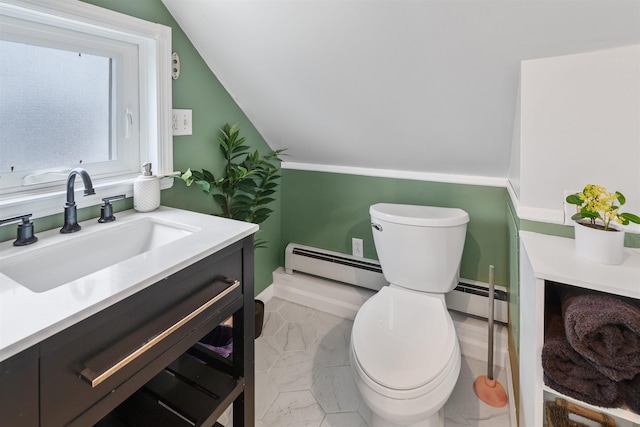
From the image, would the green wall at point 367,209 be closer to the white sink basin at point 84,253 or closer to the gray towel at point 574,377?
the gray towel at point 574,377

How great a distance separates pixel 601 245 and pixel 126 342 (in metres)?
1.21

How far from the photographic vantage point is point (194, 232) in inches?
43.6

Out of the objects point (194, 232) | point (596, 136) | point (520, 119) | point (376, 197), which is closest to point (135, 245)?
point (194, 232)

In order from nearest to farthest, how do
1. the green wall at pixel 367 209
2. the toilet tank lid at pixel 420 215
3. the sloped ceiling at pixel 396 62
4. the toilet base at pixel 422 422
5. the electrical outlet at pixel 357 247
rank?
the sloped ceiling at pixel 396 62
the toilet base at pixel 422 422
the toilet tank lid at pixel 420 215
the green wall at pixel 367 209
the electrical outlet at pixel 357 247

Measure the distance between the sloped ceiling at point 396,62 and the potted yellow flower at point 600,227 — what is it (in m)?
0.45

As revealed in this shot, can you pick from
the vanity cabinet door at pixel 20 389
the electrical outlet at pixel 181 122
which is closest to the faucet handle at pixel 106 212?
the electrical outlet at pixel 181 122

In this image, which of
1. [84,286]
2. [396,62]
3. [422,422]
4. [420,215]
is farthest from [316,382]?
[396,62]

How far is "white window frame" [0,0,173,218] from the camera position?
1.03 m

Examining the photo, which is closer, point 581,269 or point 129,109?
point 581,269

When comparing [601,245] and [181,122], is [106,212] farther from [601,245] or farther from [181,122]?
[601,245]

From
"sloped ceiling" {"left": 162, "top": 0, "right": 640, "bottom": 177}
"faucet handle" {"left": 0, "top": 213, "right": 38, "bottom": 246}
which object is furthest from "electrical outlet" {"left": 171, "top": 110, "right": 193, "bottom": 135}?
"faucet handle" {"left": 0, "top": 213, "right": 38, "bottom": 246}

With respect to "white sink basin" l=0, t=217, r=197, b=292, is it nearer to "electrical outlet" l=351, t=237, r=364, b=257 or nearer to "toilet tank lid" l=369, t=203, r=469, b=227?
"toilet tank lid" l=369, t=203, r=469, b=227

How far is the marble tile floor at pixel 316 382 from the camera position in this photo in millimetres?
1421

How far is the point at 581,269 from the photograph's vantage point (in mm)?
884
